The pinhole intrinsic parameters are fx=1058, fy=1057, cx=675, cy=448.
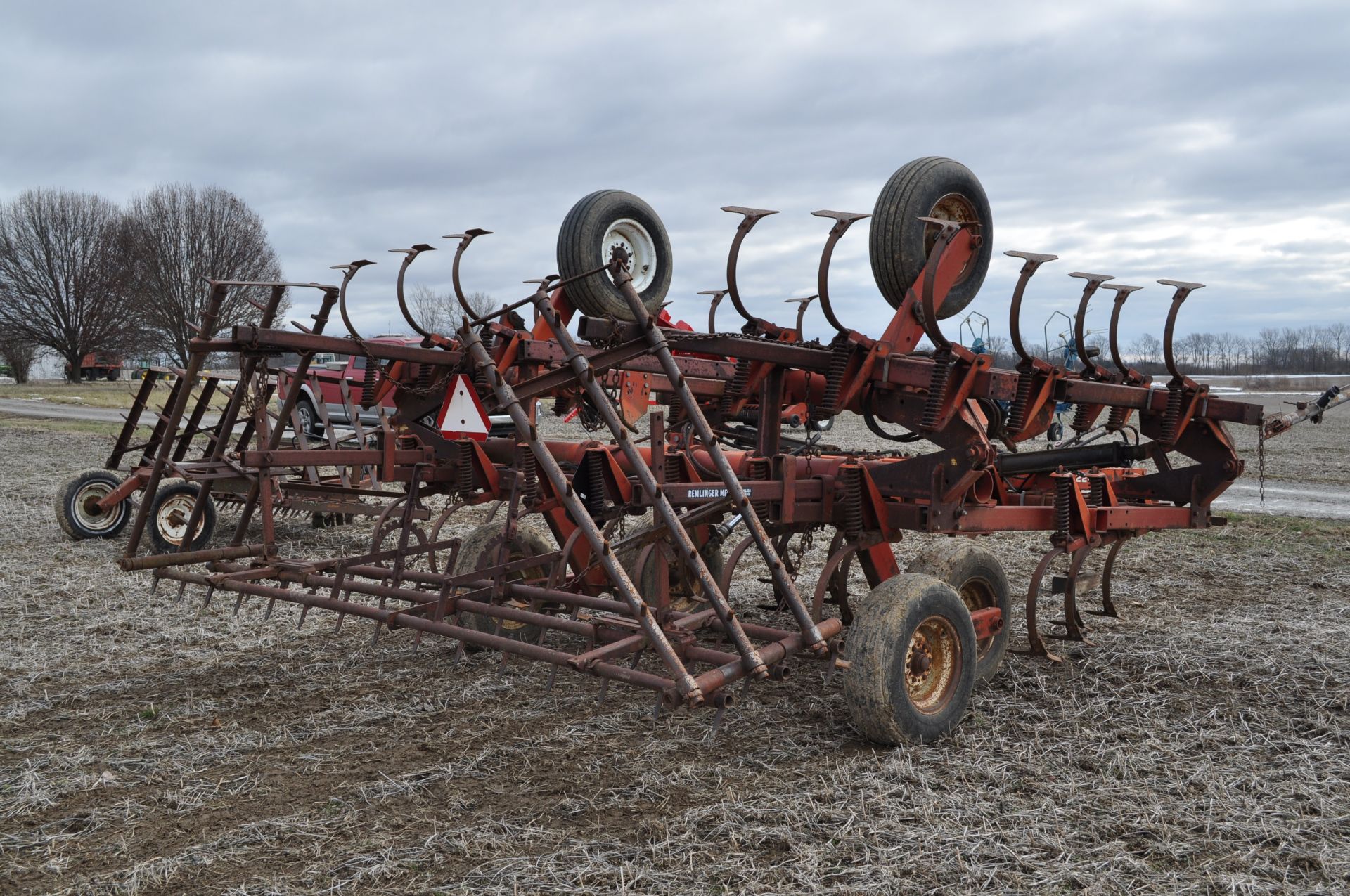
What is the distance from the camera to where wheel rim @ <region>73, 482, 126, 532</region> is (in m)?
10.2

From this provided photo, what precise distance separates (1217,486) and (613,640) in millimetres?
4784

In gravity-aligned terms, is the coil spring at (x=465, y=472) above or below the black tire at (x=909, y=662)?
above

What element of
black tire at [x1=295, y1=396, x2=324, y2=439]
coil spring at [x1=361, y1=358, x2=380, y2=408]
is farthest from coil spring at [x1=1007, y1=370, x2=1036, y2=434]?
black tire at [x1=295, y1=396, x2=324, y2=439]

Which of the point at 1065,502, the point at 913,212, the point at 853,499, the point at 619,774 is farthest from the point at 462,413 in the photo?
the point at 1065,502

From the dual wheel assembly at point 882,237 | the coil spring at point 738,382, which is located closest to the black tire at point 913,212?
the dual wheel assembly at point 882,237

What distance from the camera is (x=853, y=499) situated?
575cm

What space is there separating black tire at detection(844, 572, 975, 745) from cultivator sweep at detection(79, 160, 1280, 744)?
0.01m

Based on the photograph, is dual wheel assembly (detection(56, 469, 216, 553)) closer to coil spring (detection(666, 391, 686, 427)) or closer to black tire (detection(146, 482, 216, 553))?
black tire (detection(146, 482, 216, 553))

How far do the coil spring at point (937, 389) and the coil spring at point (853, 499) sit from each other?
1.52 ft

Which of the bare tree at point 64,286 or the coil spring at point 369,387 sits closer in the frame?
the coil spring at point 369,387

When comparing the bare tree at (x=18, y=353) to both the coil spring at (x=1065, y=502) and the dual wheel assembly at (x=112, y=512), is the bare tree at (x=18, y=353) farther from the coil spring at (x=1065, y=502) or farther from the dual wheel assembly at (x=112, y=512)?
the coil spring at (x=1065, y=502)

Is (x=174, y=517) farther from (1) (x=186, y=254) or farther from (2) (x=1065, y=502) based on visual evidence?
(1) (x=186, y=254)

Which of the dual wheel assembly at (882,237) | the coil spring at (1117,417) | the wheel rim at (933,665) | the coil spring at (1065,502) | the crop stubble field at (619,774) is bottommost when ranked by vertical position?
the crop stubble field at (619,774)

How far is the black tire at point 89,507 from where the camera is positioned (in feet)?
33.1
